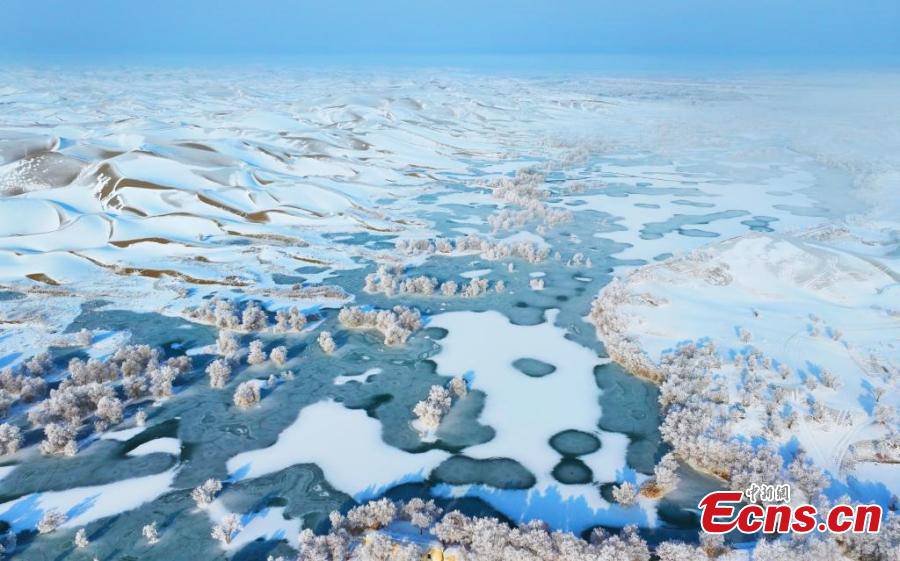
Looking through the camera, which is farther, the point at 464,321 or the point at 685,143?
the point at 685,143

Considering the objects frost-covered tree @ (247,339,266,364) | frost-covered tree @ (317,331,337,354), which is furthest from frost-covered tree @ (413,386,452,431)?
frost-covered tree @ (247,339,266,364)

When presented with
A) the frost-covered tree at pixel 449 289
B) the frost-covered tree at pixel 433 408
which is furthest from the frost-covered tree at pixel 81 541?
the frost-covered tree at pixel 449 289

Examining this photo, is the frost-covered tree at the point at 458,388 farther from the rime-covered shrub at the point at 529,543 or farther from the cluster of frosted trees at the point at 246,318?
the cluster of frosted trees at the point at 246,318

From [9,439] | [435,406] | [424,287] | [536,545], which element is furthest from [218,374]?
[536,545]

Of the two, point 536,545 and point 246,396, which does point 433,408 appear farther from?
point 246,396

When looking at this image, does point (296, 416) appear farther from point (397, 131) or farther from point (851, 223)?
point (397, 131)

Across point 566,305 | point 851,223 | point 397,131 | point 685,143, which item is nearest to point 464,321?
point 566,305

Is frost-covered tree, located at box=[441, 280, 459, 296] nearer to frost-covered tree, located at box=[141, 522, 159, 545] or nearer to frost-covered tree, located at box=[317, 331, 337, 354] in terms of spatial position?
frost-covered tree, located at box=[317, 331, 337, 354]
